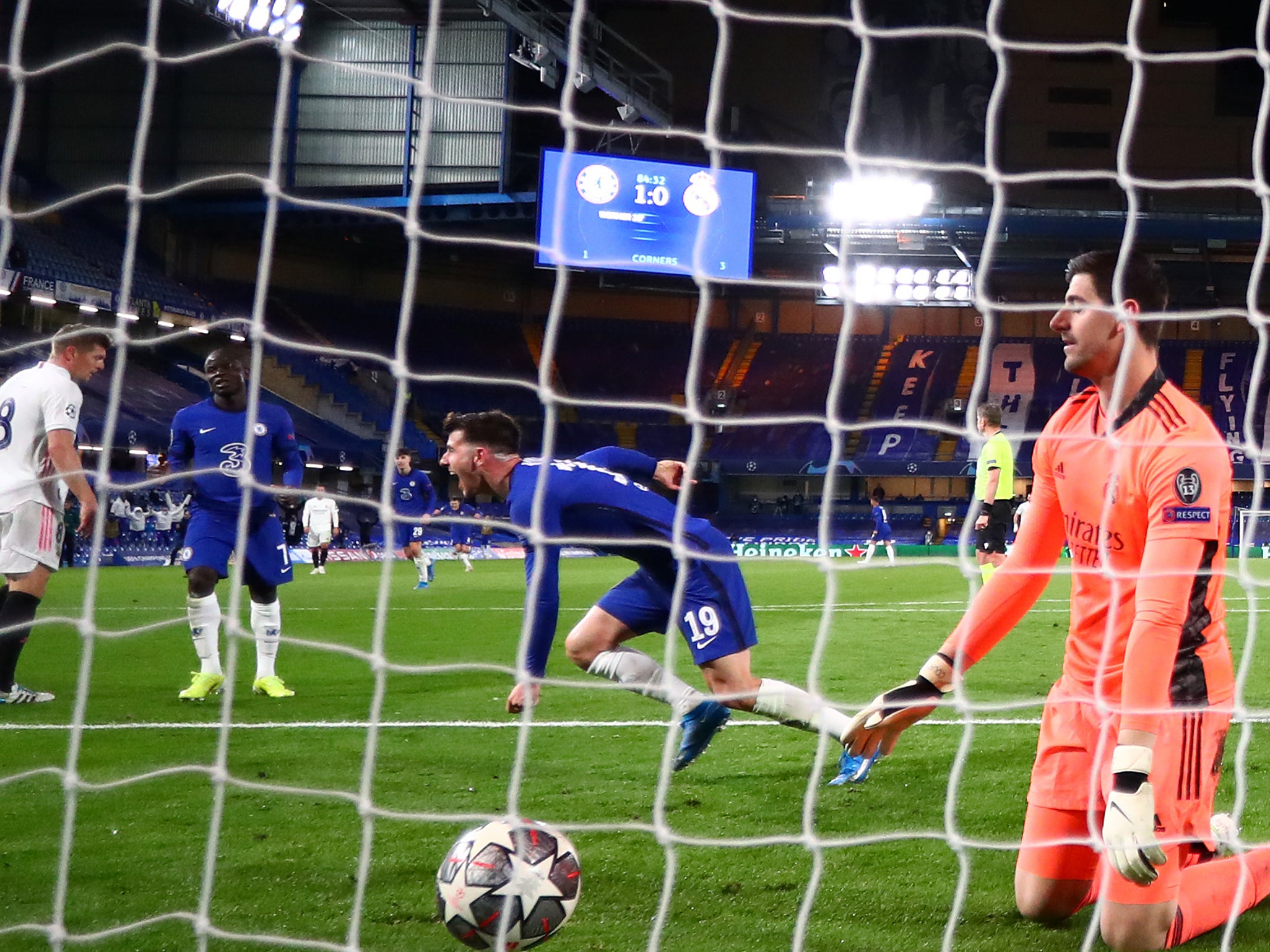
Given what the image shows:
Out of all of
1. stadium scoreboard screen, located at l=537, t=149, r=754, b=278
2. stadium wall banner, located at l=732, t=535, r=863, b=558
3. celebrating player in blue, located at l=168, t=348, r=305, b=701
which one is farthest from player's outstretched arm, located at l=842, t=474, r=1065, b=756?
stadium wall banner, located at l=732, t=535, r=863, b=558

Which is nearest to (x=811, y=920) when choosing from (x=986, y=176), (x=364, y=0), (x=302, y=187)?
(x=986, y=176)

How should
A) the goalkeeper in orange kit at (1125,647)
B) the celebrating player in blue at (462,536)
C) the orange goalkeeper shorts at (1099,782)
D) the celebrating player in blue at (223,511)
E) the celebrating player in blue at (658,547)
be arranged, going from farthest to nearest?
the celebrating player in blue at (462,536), the celebrating player in blue at (223,511), the celebrating player in blue at (658,547), the orange goalkeeper shorts at (1099,782), the goalkeeper in orange kit at (1125,647)

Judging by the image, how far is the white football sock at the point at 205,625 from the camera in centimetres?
564

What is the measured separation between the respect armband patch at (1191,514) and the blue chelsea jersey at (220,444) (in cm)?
420

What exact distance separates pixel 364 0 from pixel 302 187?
444 centimetres

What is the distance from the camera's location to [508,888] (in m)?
2.47

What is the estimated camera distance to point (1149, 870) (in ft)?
7.36

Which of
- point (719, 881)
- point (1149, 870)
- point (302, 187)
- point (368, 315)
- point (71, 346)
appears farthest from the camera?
point (368, 315)

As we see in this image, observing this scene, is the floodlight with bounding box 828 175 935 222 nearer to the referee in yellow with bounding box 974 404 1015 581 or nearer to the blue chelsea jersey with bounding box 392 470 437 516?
the blue chelsea jersey with bounding box 392 470 437 516

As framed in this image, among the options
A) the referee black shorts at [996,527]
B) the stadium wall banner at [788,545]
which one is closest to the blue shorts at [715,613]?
the referee black shorts at [996,527]

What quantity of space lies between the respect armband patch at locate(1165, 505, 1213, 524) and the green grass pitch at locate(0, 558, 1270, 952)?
0.48 metres

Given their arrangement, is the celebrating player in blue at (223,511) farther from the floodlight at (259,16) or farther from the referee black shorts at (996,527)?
the floodlight at (259,16)

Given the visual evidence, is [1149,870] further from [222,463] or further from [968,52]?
[968,52]

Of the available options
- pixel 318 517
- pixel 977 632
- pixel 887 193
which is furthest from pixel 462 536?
pixel 977 632
